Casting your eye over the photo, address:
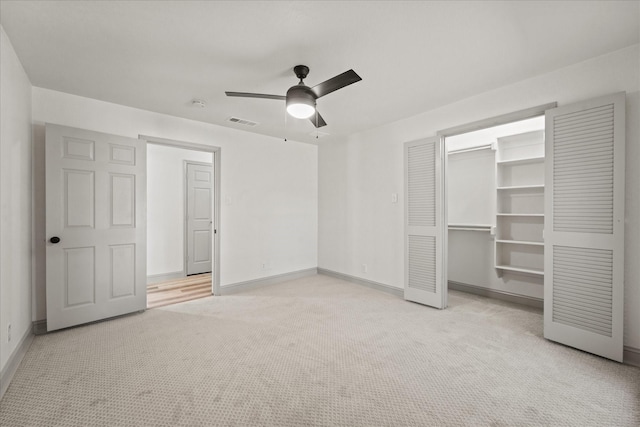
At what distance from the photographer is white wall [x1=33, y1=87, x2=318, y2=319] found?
312 centimetres

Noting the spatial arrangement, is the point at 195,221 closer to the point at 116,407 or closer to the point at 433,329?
the point at 116,407

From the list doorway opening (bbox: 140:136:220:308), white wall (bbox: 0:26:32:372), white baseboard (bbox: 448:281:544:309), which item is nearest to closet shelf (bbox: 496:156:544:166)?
white baseboard (bbox: 448:281:544:309)

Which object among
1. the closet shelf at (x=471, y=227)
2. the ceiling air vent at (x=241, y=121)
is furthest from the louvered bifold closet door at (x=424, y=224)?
the ceiling air vent at (x=241, y=121)

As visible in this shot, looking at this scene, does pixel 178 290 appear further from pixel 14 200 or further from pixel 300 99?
pixel 300 99

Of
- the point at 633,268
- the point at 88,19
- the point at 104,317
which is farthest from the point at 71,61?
the point at 633,268

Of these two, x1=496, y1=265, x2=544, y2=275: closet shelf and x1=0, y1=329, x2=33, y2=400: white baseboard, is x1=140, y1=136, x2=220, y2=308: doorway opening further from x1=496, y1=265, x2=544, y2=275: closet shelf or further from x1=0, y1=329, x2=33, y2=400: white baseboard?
x1=496, y1=265, x2=544, y2=275: closet shelf

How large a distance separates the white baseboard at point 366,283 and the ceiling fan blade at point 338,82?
120 inches

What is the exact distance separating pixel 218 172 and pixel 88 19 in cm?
254

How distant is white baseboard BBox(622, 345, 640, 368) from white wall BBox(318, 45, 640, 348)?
5 centimetres

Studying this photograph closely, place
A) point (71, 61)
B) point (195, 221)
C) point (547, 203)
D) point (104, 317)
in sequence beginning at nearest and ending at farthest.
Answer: point (71, 61)
point (547, 203)
point (104, 317)
point (195, 221)

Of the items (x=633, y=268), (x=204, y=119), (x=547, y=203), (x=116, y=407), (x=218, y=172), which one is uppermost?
(x=204, y=119)

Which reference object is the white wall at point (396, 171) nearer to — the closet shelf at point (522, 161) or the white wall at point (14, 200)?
the closet shelf at point (522, 161)

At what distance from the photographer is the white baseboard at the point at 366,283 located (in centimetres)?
429

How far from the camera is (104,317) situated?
3.28 m
